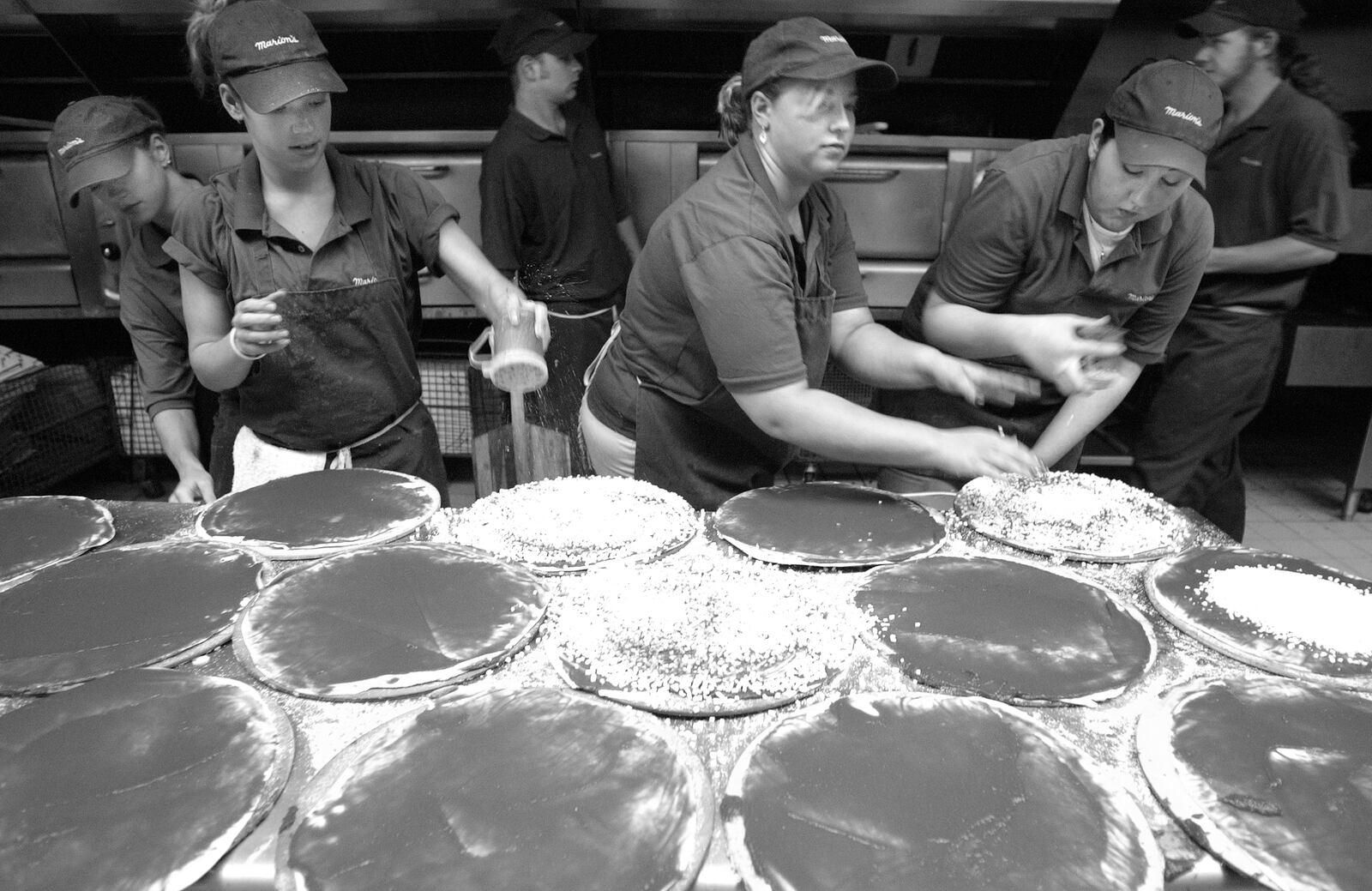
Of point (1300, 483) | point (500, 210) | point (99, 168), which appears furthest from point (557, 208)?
point (1300, 483)

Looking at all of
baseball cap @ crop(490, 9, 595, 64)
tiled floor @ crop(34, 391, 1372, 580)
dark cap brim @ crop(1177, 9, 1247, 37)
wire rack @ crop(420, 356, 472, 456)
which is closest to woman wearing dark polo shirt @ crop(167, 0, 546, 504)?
baseball cap @ crop(490, 9, 595, 64)

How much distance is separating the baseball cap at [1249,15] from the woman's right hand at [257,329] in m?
2.71

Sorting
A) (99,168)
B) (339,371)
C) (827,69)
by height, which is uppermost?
(827,69)

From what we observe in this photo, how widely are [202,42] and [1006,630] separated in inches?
75.8

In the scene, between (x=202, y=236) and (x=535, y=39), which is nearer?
(x=202, y=236)

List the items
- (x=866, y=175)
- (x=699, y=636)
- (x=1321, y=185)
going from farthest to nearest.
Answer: (x=866, y=175), (x=1321, y=185), (x=699, y=636)

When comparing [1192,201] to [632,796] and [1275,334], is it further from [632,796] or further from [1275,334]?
[632,796]

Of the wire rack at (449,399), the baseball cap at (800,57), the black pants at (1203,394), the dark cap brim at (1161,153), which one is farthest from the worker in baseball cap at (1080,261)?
the wire rack at (449,399)

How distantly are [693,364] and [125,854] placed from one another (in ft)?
3.94

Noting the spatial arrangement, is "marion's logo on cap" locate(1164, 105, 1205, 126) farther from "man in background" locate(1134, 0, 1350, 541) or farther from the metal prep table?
"man in background" locate(1134, 0, 1350, 541)

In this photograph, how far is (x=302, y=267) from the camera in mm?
1775

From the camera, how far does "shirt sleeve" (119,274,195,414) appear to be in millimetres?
2020

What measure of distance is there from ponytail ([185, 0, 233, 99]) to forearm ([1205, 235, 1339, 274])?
9.15 ft

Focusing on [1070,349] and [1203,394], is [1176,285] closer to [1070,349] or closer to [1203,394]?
[1070,349]
